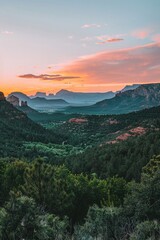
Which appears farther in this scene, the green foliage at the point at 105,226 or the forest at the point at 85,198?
the green foliage at the point at 105,226

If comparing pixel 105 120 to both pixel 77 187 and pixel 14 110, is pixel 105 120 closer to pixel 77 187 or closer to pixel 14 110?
pixel 14 110

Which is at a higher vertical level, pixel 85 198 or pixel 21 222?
pixel 21 222

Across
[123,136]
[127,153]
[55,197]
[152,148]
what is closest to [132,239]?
[55,197]

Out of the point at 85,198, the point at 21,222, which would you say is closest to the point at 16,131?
the point at 85,198

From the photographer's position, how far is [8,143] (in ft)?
400

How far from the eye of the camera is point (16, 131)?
148125 mm

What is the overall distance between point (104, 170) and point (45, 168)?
4211 cm

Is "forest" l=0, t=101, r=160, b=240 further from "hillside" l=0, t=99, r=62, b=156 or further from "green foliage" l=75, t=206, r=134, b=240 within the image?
"hillside" l=0, t=99, r=62, b=156

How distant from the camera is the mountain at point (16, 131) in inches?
4993

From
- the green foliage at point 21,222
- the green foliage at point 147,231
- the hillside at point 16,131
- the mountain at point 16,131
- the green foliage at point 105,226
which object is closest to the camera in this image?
the green foliage at point 21,222

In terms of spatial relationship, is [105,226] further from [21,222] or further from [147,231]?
[21,222]

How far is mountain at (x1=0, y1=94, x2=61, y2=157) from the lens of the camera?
126812mm

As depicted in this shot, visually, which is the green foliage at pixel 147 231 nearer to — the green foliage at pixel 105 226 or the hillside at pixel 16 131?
the green foliage at pixel 105 226

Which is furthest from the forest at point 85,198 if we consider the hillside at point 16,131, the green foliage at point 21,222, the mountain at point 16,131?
the hillside at point 16,131
